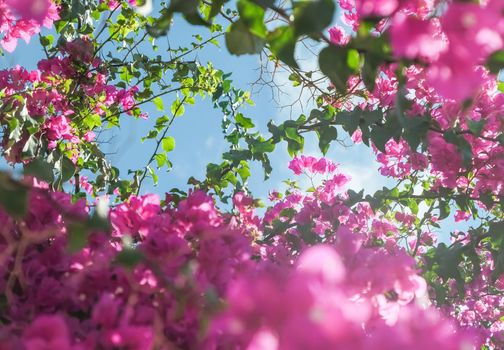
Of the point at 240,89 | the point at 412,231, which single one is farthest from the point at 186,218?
the point at 412,231

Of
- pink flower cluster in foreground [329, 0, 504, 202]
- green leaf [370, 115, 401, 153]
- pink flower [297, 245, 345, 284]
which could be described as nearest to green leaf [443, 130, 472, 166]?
pink flower cluster in foreground [329, 0, 504, 202]

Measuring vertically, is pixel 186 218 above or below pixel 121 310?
above

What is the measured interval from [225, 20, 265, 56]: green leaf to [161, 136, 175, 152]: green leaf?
2.34 meters

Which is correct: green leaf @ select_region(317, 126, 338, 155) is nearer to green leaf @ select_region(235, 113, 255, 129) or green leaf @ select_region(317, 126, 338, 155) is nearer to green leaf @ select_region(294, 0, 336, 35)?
green leaf @ select_region(235, 113, 255, 129)

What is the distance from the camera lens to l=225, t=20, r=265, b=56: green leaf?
1.09 meters

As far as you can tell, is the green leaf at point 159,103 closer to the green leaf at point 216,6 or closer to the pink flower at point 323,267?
the green leaf at point 216,6

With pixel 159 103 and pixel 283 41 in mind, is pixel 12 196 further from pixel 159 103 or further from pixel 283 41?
pixel 159 103

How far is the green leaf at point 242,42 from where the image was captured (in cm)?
109

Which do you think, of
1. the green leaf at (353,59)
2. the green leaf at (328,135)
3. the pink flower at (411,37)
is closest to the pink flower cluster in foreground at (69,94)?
the green leaf at (328,135)

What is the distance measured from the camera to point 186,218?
1.22 metres

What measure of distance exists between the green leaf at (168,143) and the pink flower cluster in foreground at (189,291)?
2093 mm

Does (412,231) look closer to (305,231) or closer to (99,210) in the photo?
(305,231)

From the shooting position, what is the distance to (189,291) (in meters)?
0.87

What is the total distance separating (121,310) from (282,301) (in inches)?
17.3
